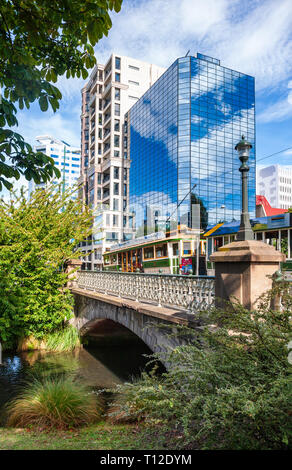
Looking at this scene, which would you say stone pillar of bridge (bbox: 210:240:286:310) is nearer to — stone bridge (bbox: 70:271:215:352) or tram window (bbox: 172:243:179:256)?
stone bridge (bbox: 70:271:215:352)

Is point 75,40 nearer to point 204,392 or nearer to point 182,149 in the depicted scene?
point 204,392

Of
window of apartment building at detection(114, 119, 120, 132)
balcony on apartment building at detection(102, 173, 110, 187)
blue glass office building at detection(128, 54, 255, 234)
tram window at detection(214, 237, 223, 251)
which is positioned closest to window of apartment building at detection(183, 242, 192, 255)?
tram window at detection(214, 237, 223, 251)

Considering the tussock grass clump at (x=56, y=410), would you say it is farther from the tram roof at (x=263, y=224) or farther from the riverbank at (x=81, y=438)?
the tram roof at (x=263, y=224)

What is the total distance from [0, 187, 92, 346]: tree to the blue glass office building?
3687 centimetres

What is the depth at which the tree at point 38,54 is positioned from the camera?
3.59 metres

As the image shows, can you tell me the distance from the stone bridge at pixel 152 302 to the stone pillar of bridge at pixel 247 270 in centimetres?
88

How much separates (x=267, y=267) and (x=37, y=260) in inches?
466

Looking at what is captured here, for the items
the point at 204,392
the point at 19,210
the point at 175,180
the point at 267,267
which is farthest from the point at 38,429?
Answer: the point at 175,180

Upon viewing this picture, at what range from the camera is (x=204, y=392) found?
3.64m

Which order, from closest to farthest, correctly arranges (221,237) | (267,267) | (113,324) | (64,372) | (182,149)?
1. (267,267)
2. (64,372)
3. (113,324)
4. (221,237)
5. (182,149)

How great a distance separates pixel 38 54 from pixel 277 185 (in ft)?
414

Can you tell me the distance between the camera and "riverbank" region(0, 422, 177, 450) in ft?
17.8

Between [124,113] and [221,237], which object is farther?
[124,113]
